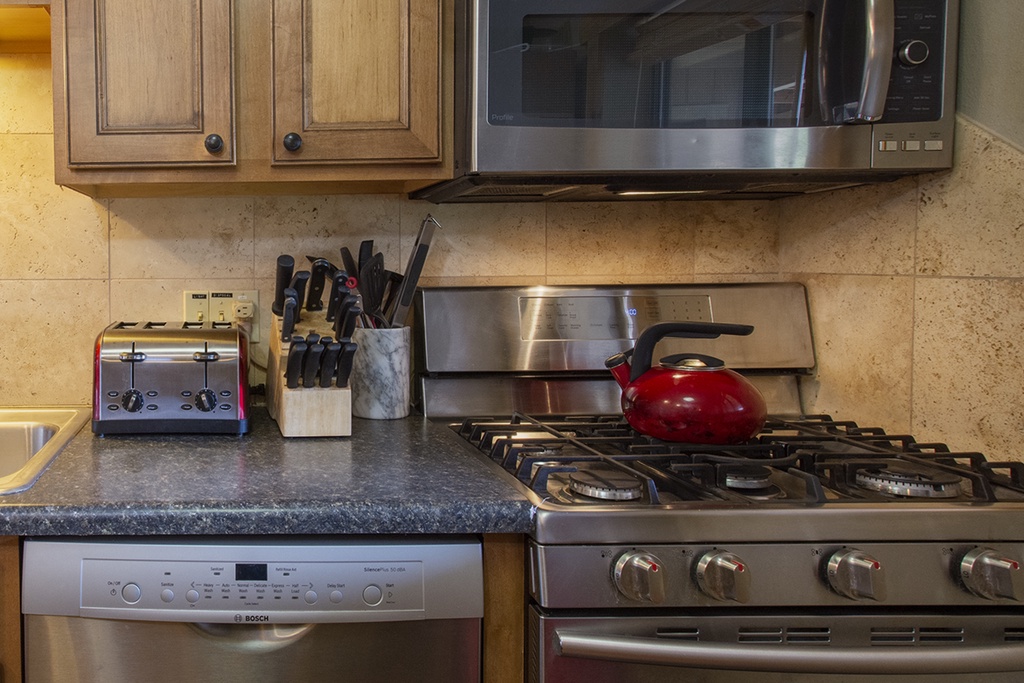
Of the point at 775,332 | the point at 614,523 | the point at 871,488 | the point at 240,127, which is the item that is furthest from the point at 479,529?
the point at 775,332

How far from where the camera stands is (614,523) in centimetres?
110

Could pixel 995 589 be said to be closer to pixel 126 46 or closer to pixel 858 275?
pixel 858 275

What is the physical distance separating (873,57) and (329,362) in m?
0.99

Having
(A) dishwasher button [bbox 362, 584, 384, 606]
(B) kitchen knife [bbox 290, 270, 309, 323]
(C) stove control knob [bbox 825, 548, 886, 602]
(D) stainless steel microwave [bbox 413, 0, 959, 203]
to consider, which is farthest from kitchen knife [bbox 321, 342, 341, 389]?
(C) stove control knob [bbox 825, 548, 886, 602]

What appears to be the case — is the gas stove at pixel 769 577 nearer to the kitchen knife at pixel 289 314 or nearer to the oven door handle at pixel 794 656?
the oven door handle at pixel 794 656

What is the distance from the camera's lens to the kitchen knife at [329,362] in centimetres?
148

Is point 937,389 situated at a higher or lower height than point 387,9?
lower

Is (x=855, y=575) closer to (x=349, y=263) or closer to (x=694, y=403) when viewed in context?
(x=694, y=403)

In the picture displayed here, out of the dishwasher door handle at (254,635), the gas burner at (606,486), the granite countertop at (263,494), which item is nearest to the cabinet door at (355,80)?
the granite countertop at (263,494)

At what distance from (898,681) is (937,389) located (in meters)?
0.55

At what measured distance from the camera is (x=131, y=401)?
5.00 ft

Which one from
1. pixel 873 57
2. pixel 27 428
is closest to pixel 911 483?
pixel 873 57

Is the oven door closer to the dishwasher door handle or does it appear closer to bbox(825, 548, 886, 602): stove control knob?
bbox(825, 548, 886, 602): stove control knob

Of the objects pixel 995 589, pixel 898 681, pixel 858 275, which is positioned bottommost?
pixel 898 681
